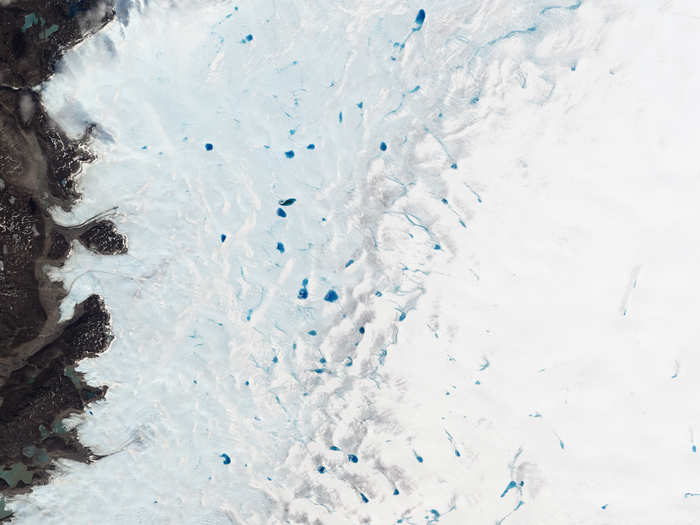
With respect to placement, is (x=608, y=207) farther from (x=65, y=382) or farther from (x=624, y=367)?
(x=65, y=382)

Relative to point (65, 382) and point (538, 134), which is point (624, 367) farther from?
point (65, 382)

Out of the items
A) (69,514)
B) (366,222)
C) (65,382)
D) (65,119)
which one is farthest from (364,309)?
(69,514)

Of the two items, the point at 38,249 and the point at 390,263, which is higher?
the point at 390,263

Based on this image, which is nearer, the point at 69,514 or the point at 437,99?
the point at 437,99

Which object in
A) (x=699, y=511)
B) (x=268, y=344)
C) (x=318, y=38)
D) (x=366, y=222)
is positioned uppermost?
(x=318, y=38)

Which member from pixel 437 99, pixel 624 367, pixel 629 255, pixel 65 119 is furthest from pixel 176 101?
pixel 624 367

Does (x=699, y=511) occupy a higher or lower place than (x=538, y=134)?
lower
